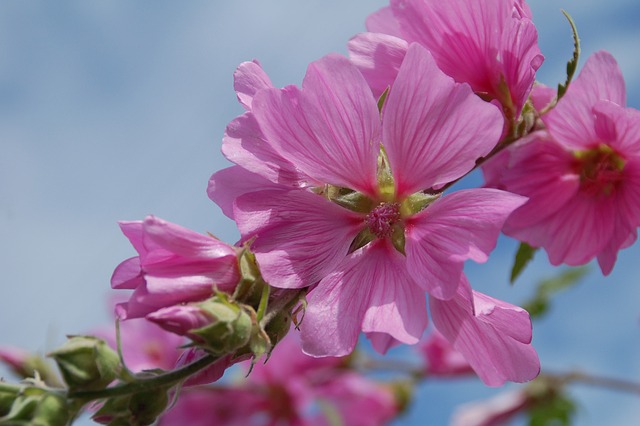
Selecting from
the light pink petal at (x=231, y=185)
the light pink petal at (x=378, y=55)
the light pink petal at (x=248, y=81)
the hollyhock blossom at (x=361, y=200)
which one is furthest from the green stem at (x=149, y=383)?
the light pink petal at (x=378, y=55)

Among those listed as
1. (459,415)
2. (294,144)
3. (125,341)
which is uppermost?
(294,144)

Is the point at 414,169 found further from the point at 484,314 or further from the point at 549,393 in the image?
the point at 549,393

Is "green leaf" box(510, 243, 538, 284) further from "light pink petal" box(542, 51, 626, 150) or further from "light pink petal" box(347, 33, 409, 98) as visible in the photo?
"light pink petal" box(347, 33, 409, 98)

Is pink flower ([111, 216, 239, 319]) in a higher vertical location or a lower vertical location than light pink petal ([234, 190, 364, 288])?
higher

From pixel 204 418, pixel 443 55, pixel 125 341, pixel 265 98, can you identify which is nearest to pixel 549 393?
pixel 204 418

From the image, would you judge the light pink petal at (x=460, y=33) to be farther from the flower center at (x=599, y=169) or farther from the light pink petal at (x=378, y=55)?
the flower center at (x=599, y=169)

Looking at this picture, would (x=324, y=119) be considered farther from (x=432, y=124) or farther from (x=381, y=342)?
(x=381, y=342)

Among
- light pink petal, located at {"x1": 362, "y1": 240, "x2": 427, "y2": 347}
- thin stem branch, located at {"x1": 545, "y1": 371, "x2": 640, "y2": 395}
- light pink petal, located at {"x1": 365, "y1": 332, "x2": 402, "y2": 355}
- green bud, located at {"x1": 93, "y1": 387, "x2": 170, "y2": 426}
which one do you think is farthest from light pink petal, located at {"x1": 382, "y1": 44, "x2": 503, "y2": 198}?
thin stem branch, located at {"x1": 545, "y1": 371, "x2": 640, "y2": 395}
